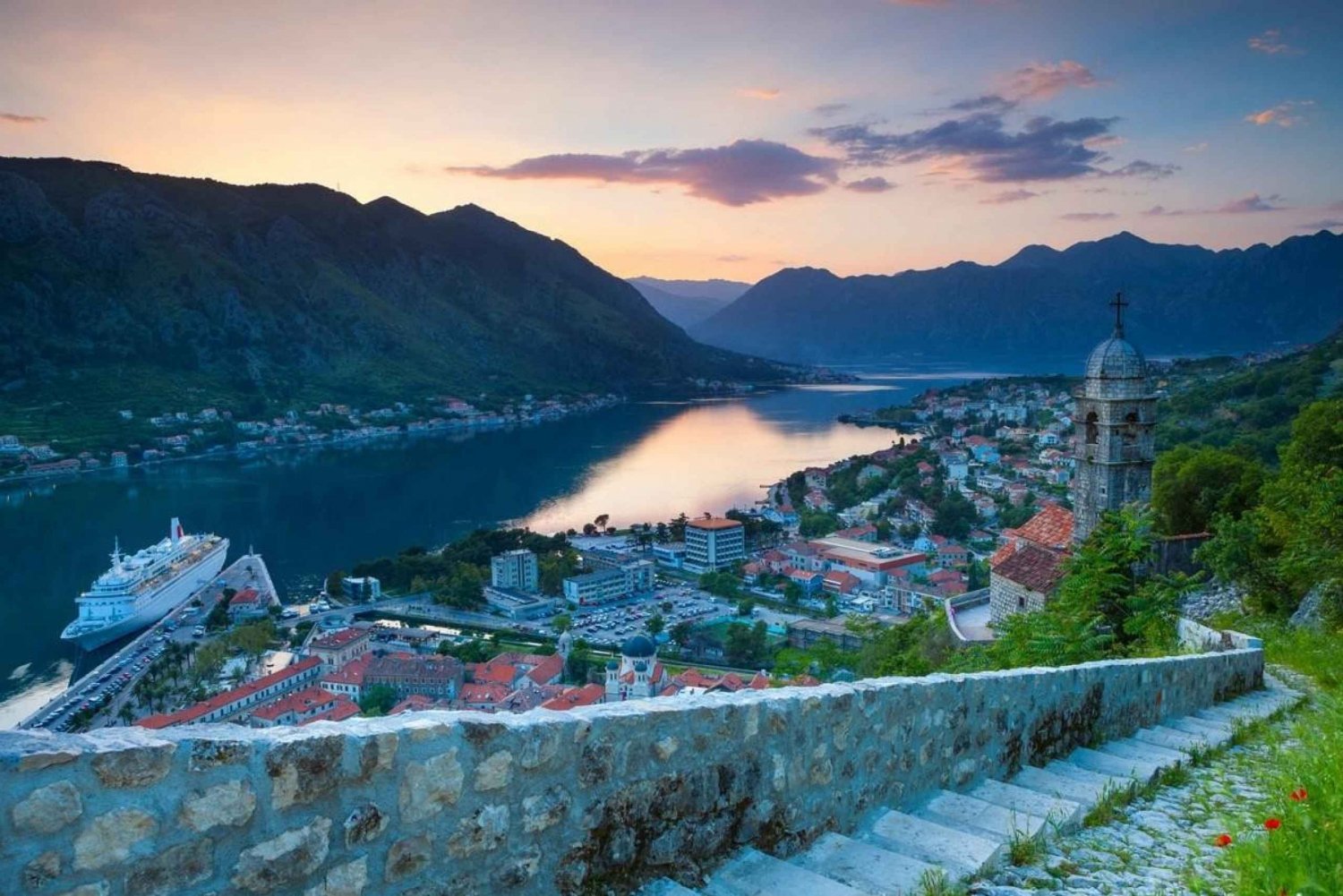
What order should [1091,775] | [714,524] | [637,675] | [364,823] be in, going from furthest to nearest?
[714,524] → [637,675] → [1091,775] → [364,823]

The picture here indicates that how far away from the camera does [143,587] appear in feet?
115

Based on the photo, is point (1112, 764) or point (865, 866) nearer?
point (865, 866)

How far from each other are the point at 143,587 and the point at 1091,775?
125 feet

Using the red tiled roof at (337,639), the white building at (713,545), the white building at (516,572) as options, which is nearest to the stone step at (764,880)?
the red tiled roof at (337,639)

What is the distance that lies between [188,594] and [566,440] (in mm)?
52513

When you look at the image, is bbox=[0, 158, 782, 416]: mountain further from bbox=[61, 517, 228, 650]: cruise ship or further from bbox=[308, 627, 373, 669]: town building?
bbox=[308, 627, 373, 669]: town building

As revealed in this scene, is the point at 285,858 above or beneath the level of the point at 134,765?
beneath

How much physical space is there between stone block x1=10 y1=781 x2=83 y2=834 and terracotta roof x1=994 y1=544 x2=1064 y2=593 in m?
16.4

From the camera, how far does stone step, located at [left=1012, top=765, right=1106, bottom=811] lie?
363 cm

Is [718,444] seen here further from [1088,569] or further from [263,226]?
[263,226]

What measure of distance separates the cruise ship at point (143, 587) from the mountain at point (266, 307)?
2067 inches

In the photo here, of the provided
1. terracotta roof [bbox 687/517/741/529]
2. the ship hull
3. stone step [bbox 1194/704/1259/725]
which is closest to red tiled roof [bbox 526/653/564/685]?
the ship hull

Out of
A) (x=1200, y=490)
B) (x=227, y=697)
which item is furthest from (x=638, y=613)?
(x=1200, y=490)

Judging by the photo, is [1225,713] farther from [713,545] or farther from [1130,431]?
[713,545]
